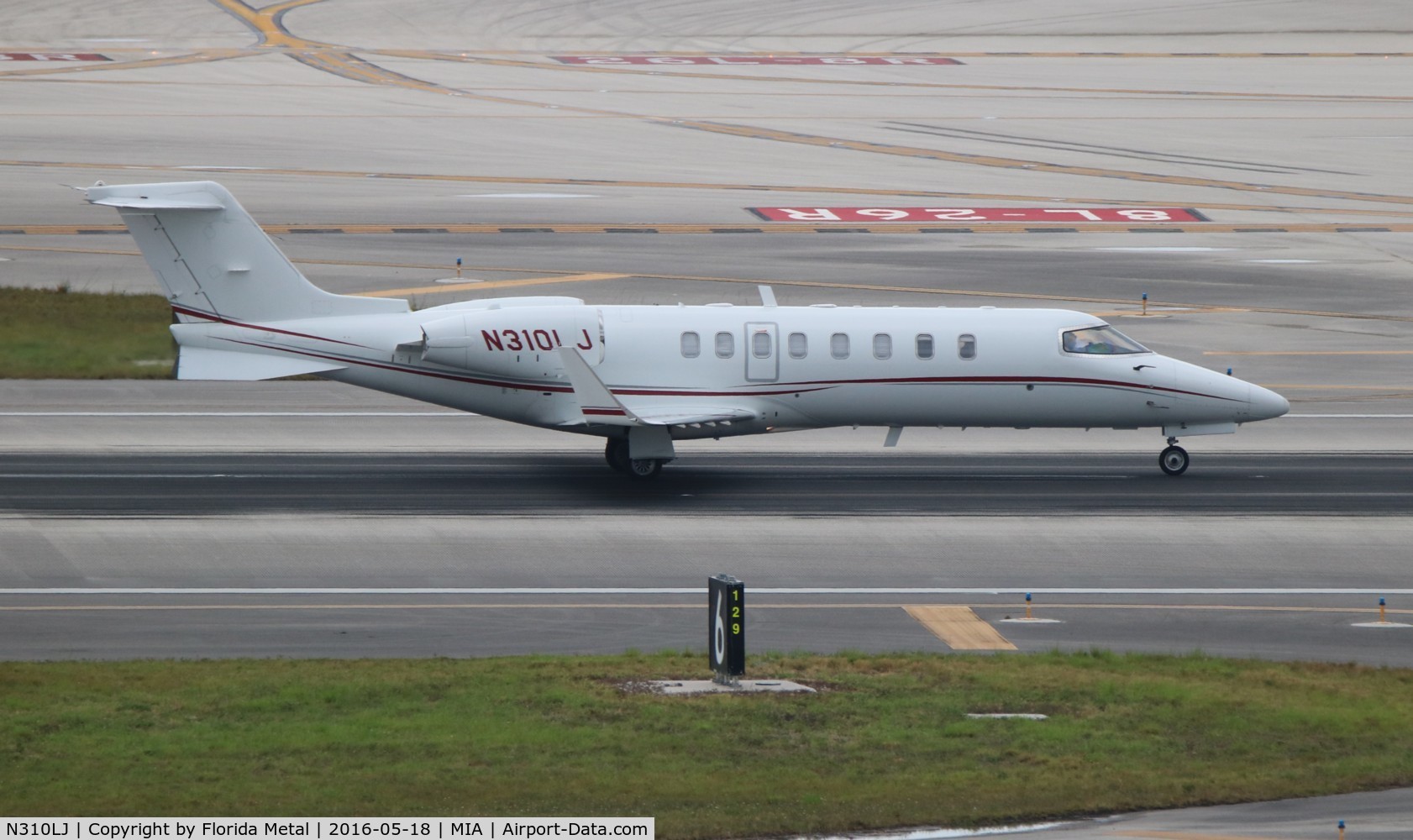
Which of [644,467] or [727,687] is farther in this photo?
[644,467]

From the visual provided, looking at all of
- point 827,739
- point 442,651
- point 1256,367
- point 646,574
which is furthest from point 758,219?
point 827,739

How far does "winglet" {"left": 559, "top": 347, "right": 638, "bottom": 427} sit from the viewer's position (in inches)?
1179

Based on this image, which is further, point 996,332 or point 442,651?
point 996,332

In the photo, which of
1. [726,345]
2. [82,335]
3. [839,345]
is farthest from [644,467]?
[82,335]

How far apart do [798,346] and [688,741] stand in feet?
49.1

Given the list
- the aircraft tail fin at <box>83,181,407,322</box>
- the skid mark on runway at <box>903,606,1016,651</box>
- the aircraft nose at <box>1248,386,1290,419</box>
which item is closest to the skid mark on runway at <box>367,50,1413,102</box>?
the aircraft nose at <box>1248,386,1290,419</box>

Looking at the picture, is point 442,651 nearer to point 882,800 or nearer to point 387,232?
point 882,800

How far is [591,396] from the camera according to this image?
99.4 ft

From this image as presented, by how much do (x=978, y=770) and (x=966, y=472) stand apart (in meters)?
17.2

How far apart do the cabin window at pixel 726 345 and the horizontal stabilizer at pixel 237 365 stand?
662 cm

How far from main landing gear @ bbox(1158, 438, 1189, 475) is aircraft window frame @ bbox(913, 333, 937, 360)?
517cm

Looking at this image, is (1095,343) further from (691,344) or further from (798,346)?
(691,344)

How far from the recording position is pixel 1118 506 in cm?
3102

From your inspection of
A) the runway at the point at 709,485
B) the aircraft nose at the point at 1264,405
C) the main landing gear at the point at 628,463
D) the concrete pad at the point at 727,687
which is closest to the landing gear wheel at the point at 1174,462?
the runway at the point at 709,485
